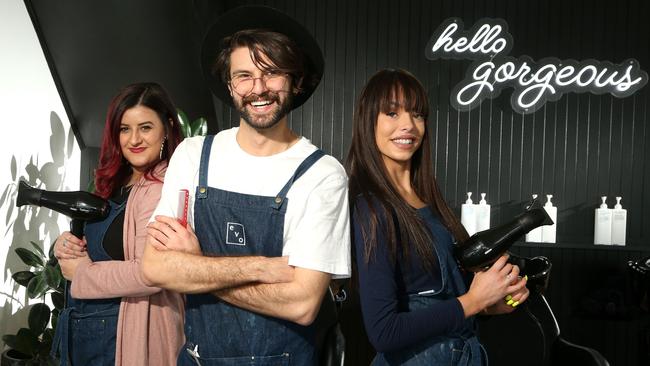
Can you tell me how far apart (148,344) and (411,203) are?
0.92m

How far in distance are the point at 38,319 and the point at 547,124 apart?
3413 mm

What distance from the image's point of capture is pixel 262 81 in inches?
61.4

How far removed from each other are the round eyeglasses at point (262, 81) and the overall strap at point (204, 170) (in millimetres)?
178

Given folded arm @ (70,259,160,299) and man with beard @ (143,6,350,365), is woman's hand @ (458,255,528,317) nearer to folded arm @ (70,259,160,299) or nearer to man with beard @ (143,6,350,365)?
man with beard @ (143,6,350,365)

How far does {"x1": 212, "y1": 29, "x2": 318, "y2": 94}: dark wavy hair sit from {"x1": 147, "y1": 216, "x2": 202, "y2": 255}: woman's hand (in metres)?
0.45

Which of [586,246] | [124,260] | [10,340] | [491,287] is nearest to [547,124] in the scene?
[586,246]

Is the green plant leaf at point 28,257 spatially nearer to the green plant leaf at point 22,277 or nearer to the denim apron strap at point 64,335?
the green plant leaf at point 22,277

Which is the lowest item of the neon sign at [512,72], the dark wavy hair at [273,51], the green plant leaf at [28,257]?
the green plant leaf at [28,257]

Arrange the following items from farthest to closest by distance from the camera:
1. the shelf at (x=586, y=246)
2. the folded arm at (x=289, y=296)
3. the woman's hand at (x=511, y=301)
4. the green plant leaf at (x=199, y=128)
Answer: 1. the shelf at (x=586, y=246)
2. the green plant leaf at (x=199, y=128)
3. the woman's hand at (x=511, y=301)
4. the folded arm at (x=289, y=296)

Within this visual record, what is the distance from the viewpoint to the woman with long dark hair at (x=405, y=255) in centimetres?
158

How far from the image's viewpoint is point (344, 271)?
5.01 feet

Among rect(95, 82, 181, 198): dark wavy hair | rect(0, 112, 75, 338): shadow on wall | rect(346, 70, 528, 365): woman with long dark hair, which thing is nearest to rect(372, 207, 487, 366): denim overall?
rect(346, 70, 528, 365): woman with long dark hair

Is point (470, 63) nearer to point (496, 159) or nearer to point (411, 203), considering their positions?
point (496, 159)

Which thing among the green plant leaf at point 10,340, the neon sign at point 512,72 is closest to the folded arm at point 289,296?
the green plant leaf at point 10,340
